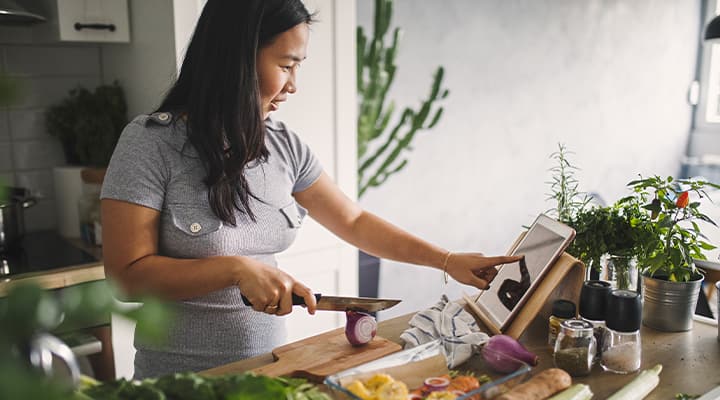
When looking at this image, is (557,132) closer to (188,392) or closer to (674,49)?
(674,49)

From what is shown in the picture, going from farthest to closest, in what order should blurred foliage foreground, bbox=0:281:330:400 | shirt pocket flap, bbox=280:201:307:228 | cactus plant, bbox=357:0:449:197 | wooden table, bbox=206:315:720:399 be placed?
1. cactus plant, bbox=357:0:449:197
2. shirt pocket flap, bbox=280:201:307:228
3. wooden table, bbox=206:315:720:399
4. blurred foliage foreground, bbox=0:281:330:400

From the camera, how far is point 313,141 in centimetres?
244

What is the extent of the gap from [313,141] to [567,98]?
2.60 metres

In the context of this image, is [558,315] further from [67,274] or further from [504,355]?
[67,274]

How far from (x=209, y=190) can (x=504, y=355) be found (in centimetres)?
68

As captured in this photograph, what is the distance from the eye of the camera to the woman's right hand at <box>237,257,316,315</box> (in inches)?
45.3

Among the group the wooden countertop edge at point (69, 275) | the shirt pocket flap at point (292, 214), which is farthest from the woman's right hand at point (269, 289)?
the wooden countertop edge at point (69, 275)

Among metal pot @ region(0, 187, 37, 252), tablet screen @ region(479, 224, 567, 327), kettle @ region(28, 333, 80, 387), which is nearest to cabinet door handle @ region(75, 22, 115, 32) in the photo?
metal pot @ region(0, 187, 37, 252)

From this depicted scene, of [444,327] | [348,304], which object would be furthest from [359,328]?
[444,327]

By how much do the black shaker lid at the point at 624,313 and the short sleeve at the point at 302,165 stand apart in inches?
29.8

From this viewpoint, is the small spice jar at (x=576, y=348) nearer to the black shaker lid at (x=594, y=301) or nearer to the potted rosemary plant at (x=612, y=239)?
the black shaker lid at (x=594, y=301)

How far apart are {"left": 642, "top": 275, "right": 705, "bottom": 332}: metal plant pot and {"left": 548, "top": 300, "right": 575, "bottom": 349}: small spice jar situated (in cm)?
25

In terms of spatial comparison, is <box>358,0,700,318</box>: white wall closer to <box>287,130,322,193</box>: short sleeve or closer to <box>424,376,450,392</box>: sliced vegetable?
<box>287,130,322,193</box>: short sleeve

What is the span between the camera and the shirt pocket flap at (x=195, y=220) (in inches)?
52.9
